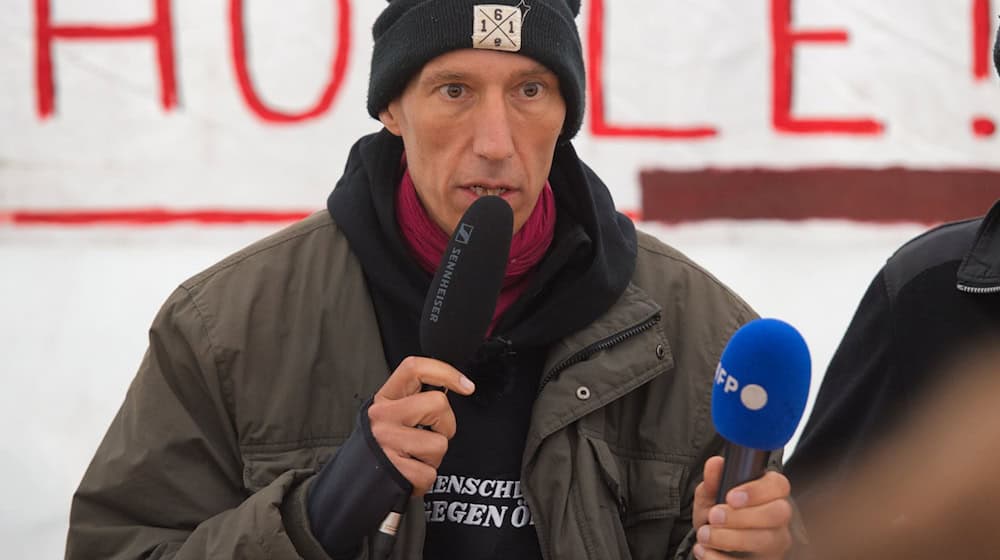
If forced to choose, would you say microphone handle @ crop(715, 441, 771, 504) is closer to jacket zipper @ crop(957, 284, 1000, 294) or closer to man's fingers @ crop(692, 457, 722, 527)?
man's fingers @ crop(692, 457, 722, 527)

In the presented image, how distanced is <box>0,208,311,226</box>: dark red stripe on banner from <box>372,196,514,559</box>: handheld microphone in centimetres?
136

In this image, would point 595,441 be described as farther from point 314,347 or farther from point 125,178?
point 125,178

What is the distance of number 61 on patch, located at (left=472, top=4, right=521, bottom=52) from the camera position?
5.58 ft

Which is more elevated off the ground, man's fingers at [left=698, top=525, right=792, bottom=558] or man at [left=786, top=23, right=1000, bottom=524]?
man at [left=786, top=23, right=1000, bottom=524]

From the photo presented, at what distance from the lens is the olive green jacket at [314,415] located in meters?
1.68

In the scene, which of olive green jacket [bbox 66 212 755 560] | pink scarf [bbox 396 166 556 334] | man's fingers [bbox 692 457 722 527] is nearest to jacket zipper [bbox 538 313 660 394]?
olive green jacket [bbox 66 212 755 560]

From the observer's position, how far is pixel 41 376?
8.71ft

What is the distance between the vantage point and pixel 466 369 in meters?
1.72

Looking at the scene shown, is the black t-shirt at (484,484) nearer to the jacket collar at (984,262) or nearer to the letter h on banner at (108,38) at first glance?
the jacket collar at (984,262)

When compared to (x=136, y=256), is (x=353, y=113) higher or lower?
higher

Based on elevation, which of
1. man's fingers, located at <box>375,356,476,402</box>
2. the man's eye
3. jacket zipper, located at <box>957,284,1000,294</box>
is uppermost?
the man's eye

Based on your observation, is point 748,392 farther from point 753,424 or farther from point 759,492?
point 759,492

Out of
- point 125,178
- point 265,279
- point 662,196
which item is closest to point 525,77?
point 265,279

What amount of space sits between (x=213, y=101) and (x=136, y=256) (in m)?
0.36
